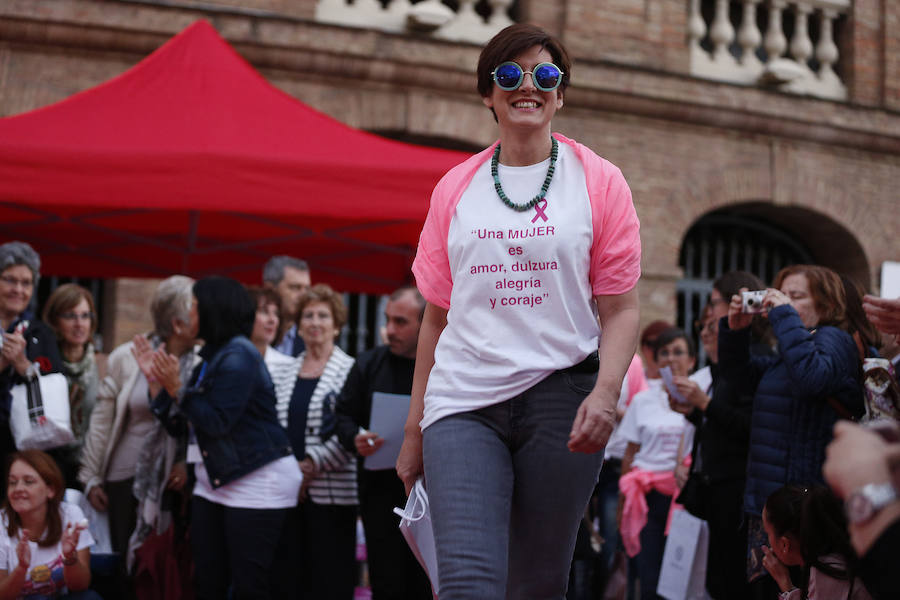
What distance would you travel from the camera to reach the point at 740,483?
5.27 m

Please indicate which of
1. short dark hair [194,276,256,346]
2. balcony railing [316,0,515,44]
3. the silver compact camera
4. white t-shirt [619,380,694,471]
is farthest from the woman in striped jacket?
balcony railing [316,0,515,44]

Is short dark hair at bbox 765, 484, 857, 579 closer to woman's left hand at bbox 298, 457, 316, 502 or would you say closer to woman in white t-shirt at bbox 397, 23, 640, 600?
woman in white t-shirt at bbox 397, 23, 640, 600

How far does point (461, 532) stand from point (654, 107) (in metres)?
9.08

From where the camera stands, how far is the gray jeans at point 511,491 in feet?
9.54

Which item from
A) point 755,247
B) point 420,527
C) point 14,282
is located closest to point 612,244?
point 420,527

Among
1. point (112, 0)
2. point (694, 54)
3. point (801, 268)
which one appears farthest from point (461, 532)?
point (694, 54)

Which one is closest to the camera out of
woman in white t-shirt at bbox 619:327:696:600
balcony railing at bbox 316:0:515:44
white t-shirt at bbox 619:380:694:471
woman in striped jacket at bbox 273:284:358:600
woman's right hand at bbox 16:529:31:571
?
woman's right hand at bbox 16:529:31:571

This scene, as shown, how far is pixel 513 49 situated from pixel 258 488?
117 inches

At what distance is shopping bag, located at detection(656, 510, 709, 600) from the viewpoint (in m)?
5.57

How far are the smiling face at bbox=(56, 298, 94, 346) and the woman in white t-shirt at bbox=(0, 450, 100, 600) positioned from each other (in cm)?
108

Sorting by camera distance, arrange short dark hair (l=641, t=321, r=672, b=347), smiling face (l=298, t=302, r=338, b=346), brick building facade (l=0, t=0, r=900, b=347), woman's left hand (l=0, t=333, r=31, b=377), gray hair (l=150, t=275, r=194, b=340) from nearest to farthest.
Answer: 1. woman's left hand (l=0, t=333, r=31, b=377)
2. gray hair (l=150, t=275, r=194, b=340)
3. smiling face (l=298, t=302, r=338, b=346)
4. short dark hair (l=641, t=321, r=672, b=347)
5. brick building facade (l=0, t=0, r=900, b=347)

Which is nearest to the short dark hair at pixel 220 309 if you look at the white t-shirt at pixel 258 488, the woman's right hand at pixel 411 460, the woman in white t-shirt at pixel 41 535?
the white t-shirt at pixel 258 488

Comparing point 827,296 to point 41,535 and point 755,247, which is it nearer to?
point 41,535

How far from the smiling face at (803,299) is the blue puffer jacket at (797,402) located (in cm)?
17
